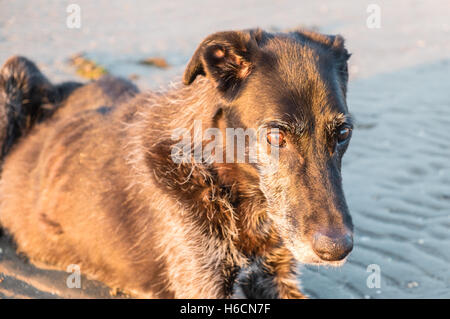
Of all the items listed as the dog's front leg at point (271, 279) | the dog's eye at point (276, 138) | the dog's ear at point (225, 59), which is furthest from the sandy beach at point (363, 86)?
the dog's eye at point (276, 138)

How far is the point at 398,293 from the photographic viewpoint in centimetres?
496

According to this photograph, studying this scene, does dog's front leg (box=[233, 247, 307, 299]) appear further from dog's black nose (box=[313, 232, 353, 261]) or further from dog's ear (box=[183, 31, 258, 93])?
dog's ear (box=[183, 31, 258, 93])

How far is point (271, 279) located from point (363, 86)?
5770 millimetres

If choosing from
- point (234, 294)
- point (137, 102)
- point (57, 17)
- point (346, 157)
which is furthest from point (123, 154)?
point (57, 17)

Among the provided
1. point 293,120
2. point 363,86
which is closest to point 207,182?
point 293,120

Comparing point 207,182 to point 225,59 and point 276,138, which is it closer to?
point 276,138

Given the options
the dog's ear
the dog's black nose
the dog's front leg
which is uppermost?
the dog's ear

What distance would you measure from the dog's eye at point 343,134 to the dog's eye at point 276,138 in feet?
1.34

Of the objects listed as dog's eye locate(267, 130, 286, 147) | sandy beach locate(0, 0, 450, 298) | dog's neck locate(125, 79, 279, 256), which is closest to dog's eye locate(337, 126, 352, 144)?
dog's eye locate(267, 130, 286, 147)

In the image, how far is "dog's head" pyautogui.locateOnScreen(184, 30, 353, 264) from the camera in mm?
3512

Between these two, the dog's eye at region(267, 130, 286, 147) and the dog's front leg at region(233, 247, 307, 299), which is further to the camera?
the dog's front leg at region(233, 247, 307, 299)

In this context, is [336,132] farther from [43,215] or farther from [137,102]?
[43,215]

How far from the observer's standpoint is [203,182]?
425cm

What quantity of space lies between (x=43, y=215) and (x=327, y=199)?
2936 millimetres
